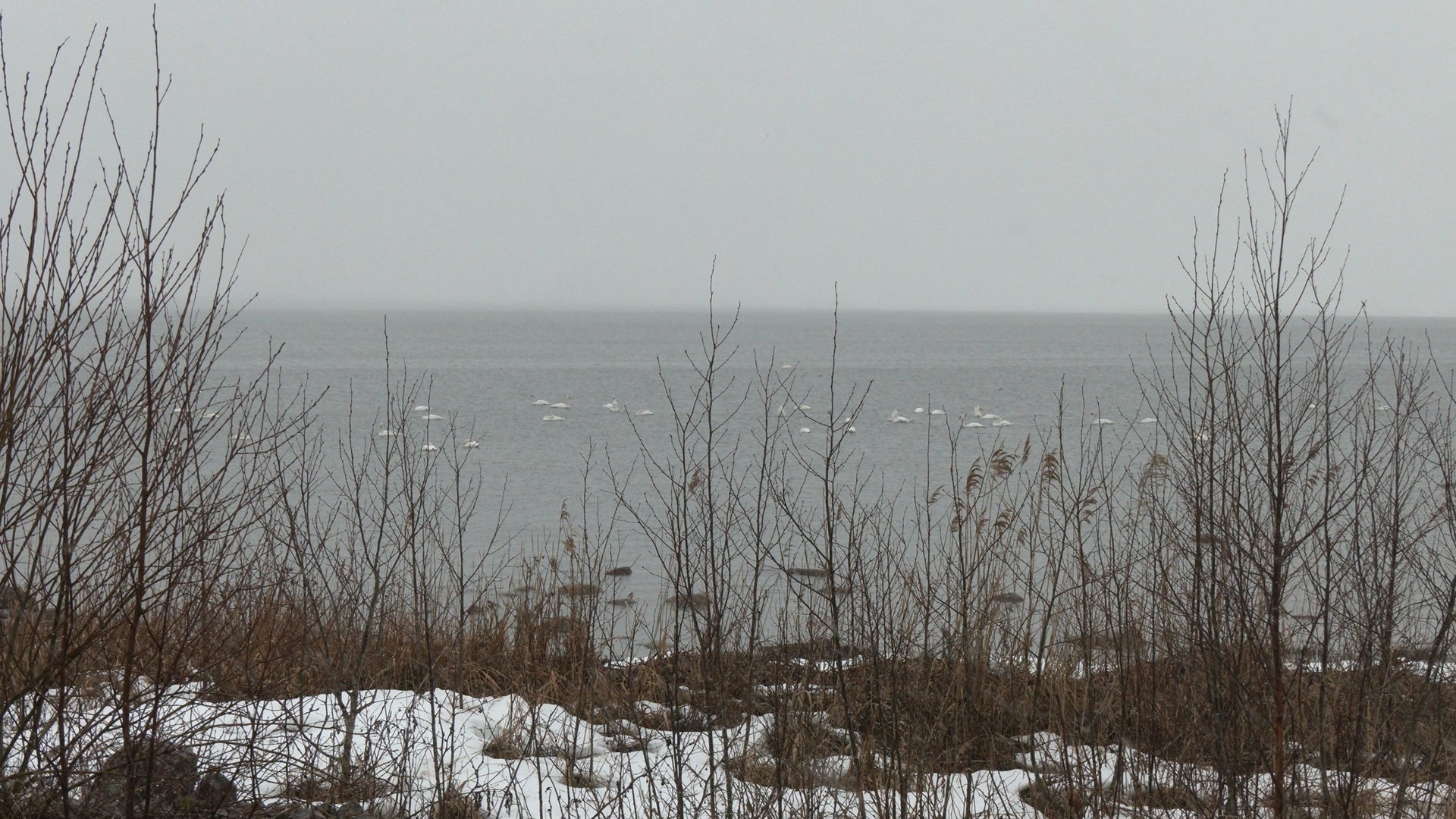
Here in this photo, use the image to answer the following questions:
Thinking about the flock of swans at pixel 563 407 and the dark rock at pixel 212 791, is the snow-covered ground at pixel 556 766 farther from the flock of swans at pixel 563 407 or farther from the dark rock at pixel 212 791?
the flock of swans at pixel 563 407

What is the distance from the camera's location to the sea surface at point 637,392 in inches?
928

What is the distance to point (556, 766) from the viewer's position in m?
6.26

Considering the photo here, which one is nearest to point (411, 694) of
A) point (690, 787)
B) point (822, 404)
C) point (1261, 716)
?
point (690, 787)

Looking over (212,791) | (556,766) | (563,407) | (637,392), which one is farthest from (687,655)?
(637,392)

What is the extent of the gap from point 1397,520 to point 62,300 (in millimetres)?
5806

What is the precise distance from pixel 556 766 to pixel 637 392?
52622 mm

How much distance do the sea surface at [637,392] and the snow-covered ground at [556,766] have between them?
71.9 inches

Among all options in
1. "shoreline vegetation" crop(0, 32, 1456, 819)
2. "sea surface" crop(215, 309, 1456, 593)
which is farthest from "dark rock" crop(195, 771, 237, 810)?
"sea surface" crop(215, 309, 1456, 593)

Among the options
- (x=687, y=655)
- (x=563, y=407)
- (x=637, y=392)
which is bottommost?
(x=637, y=392)

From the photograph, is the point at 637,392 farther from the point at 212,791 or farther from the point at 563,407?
the point at 212,791

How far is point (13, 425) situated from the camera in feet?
12.8

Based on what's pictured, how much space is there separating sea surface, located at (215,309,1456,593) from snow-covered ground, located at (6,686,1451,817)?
5.99ft

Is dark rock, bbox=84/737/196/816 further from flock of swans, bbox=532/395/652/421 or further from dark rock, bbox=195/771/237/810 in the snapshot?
flock of swans, bbox=532/395/652/421

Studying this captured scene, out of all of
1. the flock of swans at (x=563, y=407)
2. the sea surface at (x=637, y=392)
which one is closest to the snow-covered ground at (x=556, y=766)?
the sea surface at (x=637, y=392)
